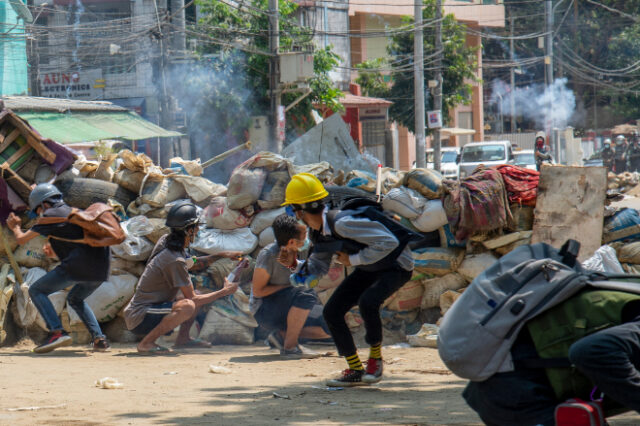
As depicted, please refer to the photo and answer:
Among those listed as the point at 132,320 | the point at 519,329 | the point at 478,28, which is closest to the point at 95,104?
the point at 132,320

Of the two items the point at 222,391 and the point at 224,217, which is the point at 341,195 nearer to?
the point at 222,391

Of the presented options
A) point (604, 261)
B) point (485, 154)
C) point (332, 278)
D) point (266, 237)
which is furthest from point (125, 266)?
point (485, 154)

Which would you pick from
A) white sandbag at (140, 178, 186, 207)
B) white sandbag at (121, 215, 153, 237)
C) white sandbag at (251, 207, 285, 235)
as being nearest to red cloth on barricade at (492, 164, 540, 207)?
white sandbag at (251, 207, 285, 235)

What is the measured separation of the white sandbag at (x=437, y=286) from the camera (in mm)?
7605

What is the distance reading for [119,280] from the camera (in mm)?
8094

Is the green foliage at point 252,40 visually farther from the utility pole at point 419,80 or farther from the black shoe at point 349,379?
the black shoe at point 349,379

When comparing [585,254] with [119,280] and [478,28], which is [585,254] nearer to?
[119,280]

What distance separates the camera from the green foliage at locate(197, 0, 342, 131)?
2197 cm

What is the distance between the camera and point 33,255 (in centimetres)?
834

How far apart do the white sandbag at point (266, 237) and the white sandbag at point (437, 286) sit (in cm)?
151

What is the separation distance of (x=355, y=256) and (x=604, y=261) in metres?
2.78

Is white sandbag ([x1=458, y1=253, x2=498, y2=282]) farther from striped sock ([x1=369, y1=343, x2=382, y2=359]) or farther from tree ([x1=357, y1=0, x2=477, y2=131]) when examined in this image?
tree ([x1=357, y1=0, x2=477, y2=131])

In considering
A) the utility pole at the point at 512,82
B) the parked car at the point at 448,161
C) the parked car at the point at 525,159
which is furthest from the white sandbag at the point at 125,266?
the utility pole at the point at 512,82

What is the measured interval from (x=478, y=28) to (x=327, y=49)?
66.0 ft
